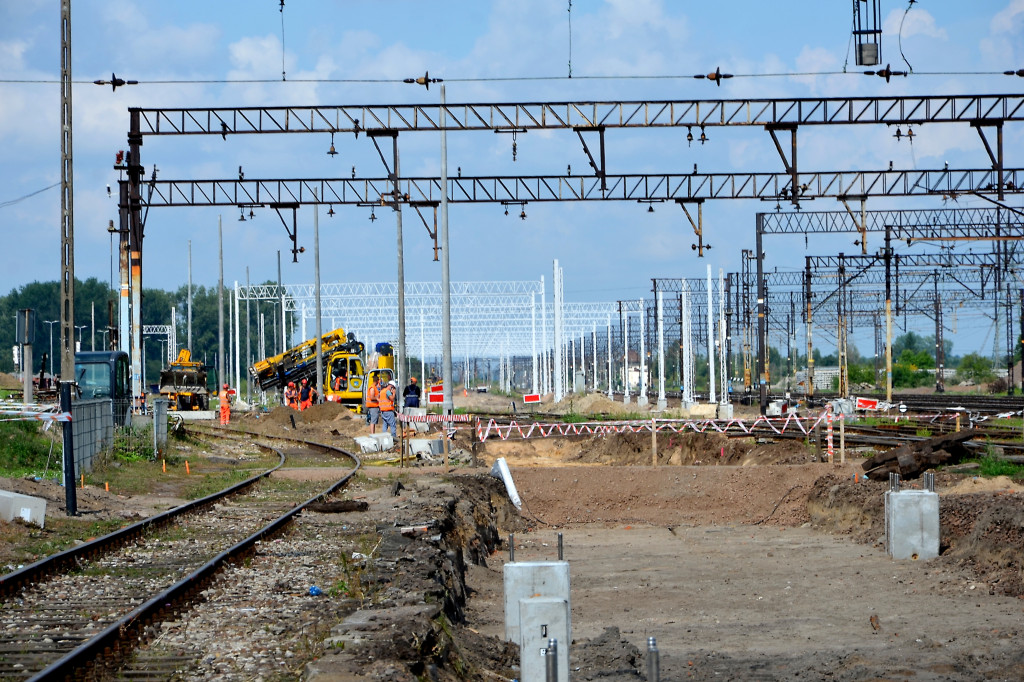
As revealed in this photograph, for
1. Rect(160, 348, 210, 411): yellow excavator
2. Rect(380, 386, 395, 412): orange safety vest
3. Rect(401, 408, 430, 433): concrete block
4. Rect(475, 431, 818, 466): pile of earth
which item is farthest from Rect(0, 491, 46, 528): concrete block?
Rect(160, 348, 210, 411): yellow excavator

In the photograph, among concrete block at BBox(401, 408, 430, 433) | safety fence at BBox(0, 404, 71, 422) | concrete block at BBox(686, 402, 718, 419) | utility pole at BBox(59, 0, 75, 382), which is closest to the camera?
safety fence at BBox(0, 404, 71, 422)

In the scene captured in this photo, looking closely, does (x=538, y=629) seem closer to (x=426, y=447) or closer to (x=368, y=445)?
(x=426, y=447)

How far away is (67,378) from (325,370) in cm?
3227

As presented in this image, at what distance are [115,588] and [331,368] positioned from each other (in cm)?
4362

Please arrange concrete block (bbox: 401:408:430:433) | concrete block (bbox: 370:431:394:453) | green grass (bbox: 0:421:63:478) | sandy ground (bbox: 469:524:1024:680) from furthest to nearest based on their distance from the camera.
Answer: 1. concrete block (bbox: 401:408:430:433)
2. concrete block (bbox: 370:431:394:453)
3. green grass (bbox: 0:421:63:478)
4. sandy ground (bbox: 469:524:1024:680)

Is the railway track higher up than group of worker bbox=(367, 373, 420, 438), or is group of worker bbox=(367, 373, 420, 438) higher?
group of worker bbox=(367, 373, 420, 438)

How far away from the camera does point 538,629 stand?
8.02 m

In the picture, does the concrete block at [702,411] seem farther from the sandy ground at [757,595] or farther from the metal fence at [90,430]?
the metal fence at [90,430]

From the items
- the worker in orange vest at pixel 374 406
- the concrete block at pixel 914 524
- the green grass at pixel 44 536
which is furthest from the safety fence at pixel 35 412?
the worker in orange vest at pixel 374 406

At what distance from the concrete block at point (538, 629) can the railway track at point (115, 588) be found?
243 cm

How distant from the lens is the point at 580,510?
24234 mm

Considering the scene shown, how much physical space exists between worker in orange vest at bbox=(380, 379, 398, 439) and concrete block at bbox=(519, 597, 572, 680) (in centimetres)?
2673

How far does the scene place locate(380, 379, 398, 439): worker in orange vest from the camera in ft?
115

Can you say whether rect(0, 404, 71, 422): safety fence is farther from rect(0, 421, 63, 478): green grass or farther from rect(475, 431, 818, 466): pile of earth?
rect(475, 431, 818, 466): pile of earth
